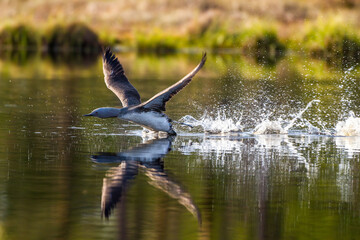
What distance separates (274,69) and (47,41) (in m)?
20.3

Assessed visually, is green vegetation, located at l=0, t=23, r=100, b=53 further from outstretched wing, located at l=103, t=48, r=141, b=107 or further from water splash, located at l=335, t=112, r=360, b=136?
water splash, located at l=335, t=112, r=360, b=136

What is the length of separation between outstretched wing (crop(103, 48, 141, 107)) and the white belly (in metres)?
0.83

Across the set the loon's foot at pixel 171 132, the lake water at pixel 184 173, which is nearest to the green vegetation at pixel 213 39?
the lake water at pixel 184 173

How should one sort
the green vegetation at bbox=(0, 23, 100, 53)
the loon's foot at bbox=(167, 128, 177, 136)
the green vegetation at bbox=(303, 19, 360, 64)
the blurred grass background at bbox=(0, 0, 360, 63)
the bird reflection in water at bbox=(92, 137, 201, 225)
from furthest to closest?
the green vegetation at bbox=(0, 23, 100, 53) → the blurred grass background at bbox=(0, 0, 360, 63) → the green vegetation at bbox=(303, 19, 360, 64) → the loon's foot at bbox=(167, 128, 177, 136) → the bird reflection in water at bbox=(92, 137, 201, 225)

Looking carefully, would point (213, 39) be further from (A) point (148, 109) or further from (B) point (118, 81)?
(A) point (148, 109)

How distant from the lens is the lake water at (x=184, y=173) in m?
7.09

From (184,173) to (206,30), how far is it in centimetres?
4167

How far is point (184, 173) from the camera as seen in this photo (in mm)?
9391

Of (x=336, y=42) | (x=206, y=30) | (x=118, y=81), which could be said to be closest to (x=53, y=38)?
(x=206, y=30)

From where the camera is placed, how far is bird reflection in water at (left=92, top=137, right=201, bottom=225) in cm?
784

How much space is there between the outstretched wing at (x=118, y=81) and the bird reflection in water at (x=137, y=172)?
49.9 inches

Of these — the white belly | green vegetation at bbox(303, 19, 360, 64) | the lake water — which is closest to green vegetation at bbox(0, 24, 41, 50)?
green vegetation at bbox(303, 19, 360, 64)

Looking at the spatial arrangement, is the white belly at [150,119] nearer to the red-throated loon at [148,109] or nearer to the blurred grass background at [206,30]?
the red-throated loon at [148,109]

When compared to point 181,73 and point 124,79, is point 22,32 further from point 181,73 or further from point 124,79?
point 124,79
